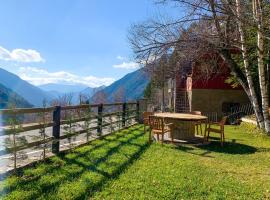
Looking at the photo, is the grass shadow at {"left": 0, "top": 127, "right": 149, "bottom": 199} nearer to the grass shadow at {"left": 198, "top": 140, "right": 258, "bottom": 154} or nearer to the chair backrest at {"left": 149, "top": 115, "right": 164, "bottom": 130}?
the chair backrest at {"left": 149, "top": 115, "right": 164, "bottom": 130}

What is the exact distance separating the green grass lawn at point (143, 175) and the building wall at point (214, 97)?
1810 centimetres

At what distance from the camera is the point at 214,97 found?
2958 cm

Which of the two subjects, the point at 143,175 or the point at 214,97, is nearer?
the point at 143,175

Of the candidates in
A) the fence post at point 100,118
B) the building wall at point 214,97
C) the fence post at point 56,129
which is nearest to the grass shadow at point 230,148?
the fence post at point 100,118

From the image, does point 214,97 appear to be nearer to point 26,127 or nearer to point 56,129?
point 56,129

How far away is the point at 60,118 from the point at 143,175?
11.7 ft

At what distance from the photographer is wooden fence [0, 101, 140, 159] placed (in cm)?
733

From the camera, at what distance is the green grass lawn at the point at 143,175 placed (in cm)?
618

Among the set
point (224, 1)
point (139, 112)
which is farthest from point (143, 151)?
point (139, 112)

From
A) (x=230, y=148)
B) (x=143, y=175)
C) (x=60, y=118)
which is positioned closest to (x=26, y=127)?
(x=60, y=118)

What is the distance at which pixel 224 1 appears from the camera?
11.1 meters

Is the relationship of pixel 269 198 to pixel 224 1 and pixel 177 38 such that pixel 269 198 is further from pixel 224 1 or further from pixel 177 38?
pixel 177 38

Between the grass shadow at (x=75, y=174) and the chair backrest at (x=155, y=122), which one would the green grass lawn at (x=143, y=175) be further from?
the chair backrest at (x=155, y=122)

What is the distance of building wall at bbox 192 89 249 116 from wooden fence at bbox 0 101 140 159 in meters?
12.4
